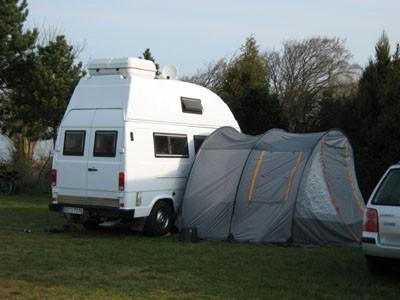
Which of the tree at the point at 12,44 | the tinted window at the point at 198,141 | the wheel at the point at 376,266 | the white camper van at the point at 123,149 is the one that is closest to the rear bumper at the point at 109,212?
the white camper van at the point at 123,149

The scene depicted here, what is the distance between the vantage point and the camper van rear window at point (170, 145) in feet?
41.1

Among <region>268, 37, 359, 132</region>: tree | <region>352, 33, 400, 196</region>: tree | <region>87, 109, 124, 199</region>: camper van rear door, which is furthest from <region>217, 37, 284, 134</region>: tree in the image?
<region>268, 37, 359, 132</region>: tree

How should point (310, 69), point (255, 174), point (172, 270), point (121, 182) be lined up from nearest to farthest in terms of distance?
point (172, 270) → point (121, 182) → point (255, 174) → point (310, 69)

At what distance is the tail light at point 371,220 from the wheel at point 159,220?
5440mm

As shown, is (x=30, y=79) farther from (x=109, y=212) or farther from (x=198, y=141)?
(x=109, y=212)

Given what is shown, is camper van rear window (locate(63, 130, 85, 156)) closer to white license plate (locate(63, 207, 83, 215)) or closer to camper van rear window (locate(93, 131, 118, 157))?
camper van rear window (locate(93, 131, 118, 157))

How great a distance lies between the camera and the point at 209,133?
14.0 meters

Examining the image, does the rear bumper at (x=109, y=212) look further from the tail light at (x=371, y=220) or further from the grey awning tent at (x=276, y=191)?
the tail light at (x=371, y=220)

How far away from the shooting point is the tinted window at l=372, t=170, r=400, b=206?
306 inches

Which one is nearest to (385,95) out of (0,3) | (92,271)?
(92,271)

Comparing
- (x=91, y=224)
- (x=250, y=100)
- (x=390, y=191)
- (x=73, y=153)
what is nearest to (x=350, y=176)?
(x=390, y=191)

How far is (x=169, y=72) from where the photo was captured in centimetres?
1406

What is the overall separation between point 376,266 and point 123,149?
544 cm

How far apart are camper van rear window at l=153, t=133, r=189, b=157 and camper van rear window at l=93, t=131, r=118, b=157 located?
927 millimetres
